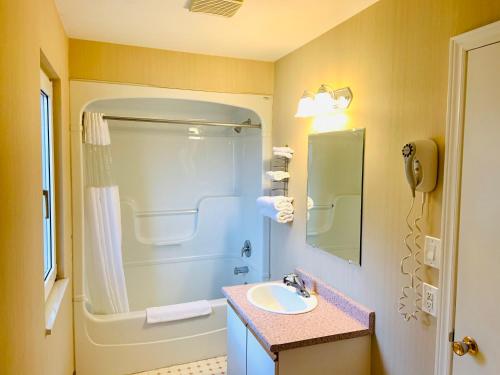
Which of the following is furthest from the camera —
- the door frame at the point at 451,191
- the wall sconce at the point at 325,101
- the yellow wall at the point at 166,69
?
the yellow wall at the point at 166,69

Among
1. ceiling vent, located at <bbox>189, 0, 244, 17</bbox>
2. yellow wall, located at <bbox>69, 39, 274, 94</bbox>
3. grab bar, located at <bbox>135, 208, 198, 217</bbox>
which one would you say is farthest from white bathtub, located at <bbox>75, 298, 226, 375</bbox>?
ceiling vent, located at <bbox>189, 0, 244, 17</bbox>

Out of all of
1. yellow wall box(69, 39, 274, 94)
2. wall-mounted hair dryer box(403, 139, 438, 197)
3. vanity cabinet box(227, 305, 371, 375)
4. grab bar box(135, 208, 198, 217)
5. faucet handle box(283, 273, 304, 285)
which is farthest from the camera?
grab bar box(135, 208, 198, 217)

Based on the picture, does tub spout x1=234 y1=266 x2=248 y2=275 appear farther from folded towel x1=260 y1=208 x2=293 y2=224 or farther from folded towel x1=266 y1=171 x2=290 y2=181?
folded towel x1=266 y1=171 x2=290 y2=181

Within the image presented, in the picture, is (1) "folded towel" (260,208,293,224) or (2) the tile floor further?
(2) the tile floor

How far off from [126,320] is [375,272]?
1.84 metres

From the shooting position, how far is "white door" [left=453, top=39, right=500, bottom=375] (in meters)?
1.24

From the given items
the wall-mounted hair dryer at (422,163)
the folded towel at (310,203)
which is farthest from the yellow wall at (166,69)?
the wall-mounted hair dryer at (422,163)

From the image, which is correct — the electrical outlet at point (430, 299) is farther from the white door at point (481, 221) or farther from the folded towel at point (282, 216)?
the folded towel at point (282, 216)

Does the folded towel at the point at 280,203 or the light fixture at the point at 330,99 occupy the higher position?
the light fixture at the point at 330,99

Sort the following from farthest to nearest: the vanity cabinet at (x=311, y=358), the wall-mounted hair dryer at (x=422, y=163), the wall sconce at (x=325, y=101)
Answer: the wall sconce at (x=325, y=101) < the vanity cabinet at (x=311, y=358) < the wall-mounted hair dryer at (x=422, y=163)

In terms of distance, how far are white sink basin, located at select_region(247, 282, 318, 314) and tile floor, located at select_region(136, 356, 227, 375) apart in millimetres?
783

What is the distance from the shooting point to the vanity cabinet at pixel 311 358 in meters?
1.74

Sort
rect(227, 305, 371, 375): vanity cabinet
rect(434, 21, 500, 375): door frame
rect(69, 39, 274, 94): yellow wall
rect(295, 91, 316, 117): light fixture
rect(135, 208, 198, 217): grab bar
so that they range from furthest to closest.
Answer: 1. rect(135, 208, 198, 217): grab bar
2. rect(69, 39, 274, 94): yellow wall
3. rect(295, 91, 316, 117): light fixture
4. rect(227, 305, 371, 375): vanity cabinet
5. rect(434, 21, 500, 375): door frame

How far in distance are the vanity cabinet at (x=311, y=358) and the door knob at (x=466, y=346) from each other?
56 cm
